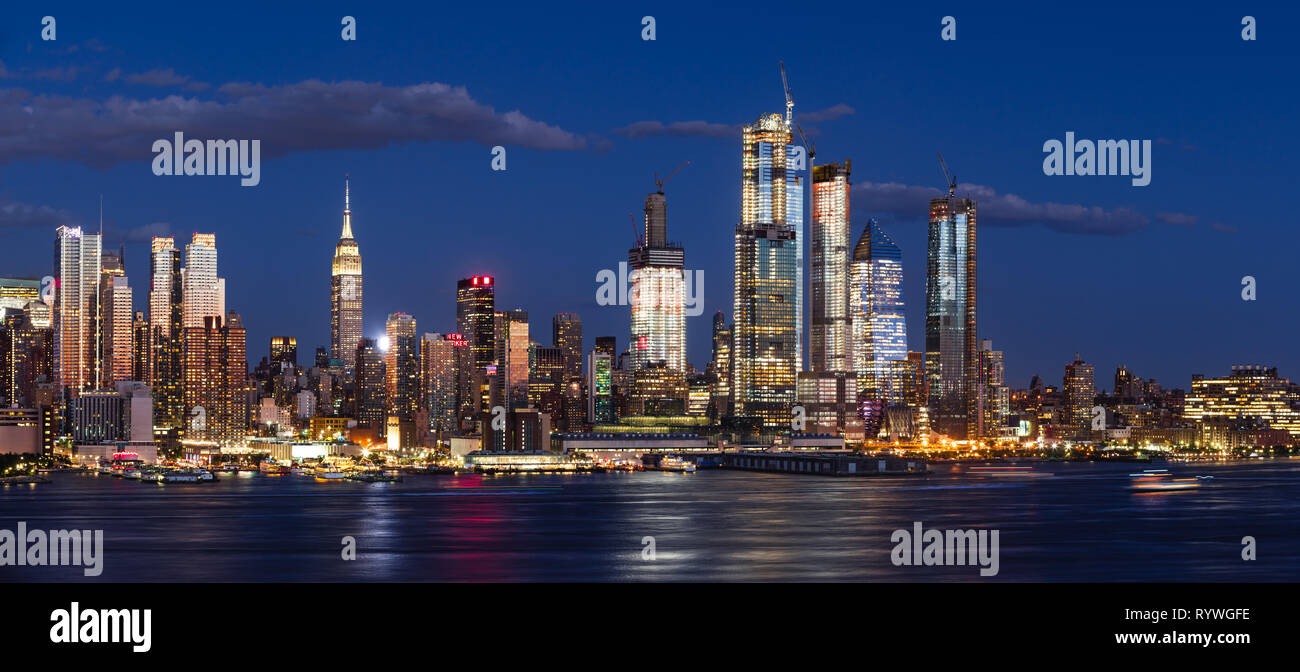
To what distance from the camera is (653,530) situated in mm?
82875

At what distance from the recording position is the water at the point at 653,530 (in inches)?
2282

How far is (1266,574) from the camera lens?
57594mm

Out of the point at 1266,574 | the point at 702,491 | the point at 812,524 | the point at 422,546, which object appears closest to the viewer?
the point at 1266,574

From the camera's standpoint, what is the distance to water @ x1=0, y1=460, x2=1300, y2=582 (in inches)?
2282

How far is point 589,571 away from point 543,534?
2079cm

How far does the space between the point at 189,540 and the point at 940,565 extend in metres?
39.0
